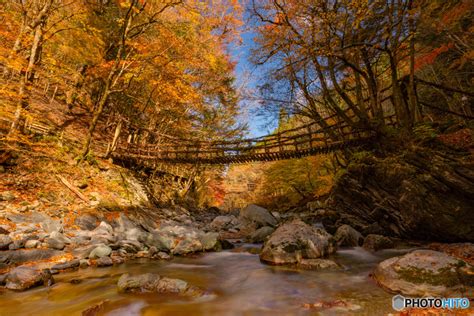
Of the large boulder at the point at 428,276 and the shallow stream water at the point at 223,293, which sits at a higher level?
the large boulder at the point at 428,276

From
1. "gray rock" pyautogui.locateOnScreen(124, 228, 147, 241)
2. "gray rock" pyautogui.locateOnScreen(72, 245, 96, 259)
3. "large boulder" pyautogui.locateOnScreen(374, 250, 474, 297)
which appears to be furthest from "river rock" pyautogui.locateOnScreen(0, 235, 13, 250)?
"large boulder" pyautogui.locateOnScreen(374, 250, 474, 297)

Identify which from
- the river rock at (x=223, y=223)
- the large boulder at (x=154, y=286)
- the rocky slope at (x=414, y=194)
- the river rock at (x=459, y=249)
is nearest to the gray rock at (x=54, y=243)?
the large boulder at (x=154, y=286)

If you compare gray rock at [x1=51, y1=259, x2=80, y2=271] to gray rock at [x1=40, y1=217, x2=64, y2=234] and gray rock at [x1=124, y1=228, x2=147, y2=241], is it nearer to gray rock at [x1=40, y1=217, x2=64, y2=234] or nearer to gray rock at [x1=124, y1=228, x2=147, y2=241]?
gray rock at [x1=40, y1=217, x2=64, y2=234]

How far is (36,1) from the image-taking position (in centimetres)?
816

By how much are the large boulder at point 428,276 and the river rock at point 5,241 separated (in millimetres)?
6395

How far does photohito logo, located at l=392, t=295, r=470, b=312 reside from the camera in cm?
316

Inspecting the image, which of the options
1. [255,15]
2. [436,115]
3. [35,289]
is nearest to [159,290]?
[35,289]

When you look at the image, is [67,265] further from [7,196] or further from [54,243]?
[7,196]

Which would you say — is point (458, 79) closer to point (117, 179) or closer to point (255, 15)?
point (255, 15)

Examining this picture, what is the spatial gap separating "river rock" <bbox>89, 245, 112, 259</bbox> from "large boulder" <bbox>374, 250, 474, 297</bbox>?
5.12m

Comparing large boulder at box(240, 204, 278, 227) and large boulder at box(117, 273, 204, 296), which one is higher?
large boulder at box(240, 204, 278, 227)

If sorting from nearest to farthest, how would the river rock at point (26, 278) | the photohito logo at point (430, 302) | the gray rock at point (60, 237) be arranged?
the photohito logo at point (430, 302) < the river rock at point (26, 278) < the gray rock at point (60, 237)

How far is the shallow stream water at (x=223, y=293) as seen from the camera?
135 inches

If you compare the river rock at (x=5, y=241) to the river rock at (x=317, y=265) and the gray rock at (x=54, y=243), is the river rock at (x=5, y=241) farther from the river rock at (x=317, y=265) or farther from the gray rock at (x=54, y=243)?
the river rock at (x=317, y=265)
